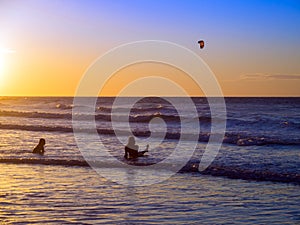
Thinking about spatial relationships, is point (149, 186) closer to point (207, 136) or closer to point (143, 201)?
point (143, 201)

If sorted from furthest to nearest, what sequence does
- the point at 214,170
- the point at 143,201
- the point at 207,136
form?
the point at 207,136 < the point at 214,170 < the point at 143,201

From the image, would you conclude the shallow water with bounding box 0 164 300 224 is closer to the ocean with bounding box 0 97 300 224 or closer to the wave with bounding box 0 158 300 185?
the ocean with bounding box 0 97 300 224

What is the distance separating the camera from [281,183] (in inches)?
525

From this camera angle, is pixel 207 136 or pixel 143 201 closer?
pixel 143 201

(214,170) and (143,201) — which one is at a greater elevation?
(214,170)

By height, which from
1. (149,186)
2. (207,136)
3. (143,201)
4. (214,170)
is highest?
(207,136)

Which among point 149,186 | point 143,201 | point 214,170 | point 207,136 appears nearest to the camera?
point 143,201

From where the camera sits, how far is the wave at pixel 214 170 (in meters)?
14.0

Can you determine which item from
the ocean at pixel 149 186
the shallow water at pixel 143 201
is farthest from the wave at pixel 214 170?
the shallow water at pixel 143 201

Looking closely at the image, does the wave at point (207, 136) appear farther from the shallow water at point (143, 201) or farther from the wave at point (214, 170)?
the shallow water at point (143, 201)

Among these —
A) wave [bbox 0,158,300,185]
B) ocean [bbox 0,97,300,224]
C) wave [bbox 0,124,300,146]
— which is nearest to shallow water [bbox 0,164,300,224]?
ocean [bbox 0,97,300,224]

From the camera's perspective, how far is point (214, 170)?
49.9 ft

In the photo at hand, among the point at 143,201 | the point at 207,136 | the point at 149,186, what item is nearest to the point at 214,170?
the point at 149,186

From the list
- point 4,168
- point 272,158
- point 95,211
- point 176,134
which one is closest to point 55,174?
point 4,168
